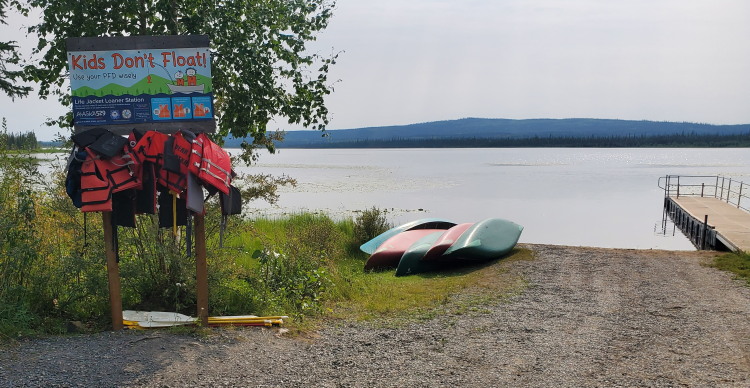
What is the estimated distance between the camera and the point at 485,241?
1128 cm

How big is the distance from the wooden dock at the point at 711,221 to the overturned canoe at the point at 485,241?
454 centimetres

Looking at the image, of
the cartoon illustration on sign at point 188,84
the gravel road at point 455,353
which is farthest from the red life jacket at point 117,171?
the gravel road at point 455,353

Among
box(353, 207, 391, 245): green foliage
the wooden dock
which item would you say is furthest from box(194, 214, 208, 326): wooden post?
the wooden dock

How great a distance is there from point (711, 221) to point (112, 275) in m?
18.0

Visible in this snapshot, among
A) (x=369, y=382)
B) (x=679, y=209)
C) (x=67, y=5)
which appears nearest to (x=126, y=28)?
(x=67, y=5)

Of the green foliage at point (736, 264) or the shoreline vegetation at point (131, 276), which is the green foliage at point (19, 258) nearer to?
the shoreline vegetation at point (131, 276)

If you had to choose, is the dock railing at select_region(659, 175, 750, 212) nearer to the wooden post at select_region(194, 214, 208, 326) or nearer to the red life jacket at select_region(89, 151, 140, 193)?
the wooden post at select_region(194, 214, 208, 326)

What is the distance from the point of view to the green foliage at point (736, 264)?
9.60 metres

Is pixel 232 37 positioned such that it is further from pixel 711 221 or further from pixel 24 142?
pixel 711 221

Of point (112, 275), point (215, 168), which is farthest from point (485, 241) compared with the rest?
point (112, 275)

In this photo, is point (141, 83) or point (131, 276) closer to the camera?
point (141, 83)

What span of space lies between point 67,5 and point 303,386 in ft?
15.2

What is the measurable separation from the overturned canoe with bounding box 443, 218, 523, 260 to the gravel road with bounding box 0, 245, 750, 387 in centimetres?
316

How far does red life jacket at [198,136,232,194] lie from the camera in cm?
561
